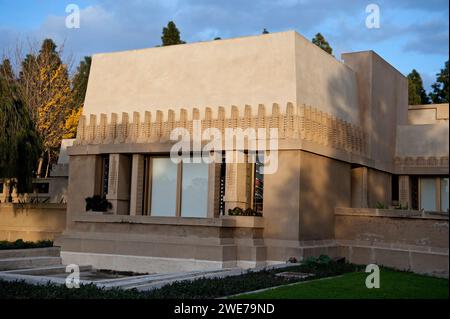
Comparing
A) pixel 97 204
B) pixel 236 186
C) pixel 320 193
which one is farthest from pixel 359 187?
pixel 97 204

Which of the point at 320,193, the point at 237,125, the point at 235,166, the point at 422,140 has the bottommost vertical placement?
the point at 320,193

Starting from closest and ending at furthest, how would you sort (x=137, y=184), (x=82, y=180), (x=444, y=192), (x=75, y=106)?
1. (x=137, y=184)
2. (x=82, y=180)
3. (x=444, y=192)
4. (x=75, y=106)

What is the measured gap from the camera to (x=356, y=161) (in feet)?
67.3

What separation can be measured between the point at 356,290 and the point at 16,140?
1333 cm

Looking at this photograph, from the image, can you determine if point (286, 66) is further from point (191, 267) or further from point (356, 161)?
point (191, 267)

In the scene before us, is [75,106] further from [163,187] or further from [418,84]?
[418,84]

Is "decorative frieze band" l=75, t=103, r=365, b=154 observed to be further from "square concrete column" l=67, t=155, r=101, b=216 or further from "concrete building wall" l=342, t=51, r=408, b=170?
"concrete building wall" l=342, t=51, r=408, b=170

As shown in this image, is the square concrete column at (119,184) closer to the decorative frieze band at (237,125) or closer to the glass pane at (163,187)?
the decorative frieze band at (237,125)

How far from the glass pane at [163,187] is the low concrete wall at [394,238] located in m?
5.44

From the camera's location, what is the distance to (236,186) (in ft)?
59.5
